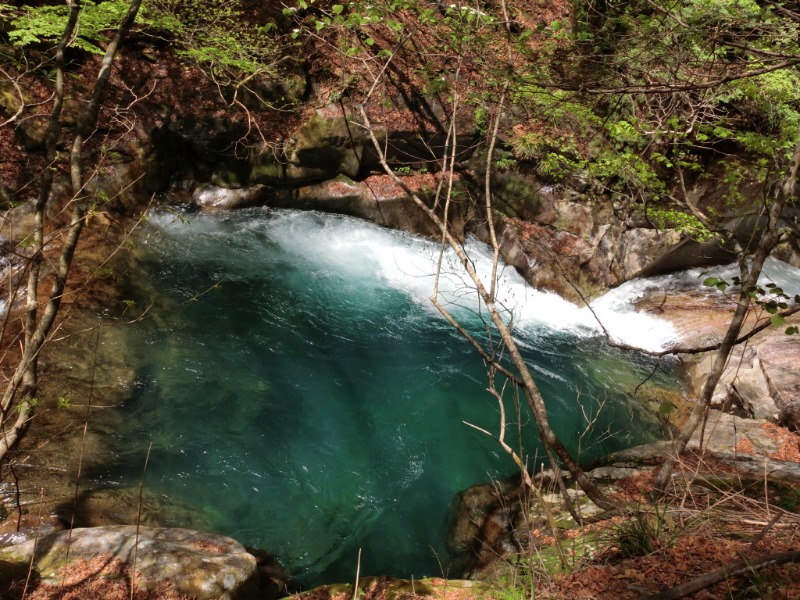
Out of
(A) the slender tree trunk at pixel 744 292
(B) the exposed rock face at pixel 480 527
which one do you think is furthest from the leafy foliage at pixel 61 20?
(A) the slender tree trunk at pixel 744 292

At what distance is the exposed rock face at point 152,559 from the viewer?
3.18 m

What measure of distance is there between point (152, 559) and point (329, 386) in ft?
11.2

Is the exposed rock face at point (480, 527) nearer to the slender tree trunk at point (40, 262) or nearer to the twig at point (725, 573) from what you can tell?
the twig at point (725, 573)

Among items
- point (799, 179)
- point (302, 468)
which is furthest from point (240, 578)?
point (799, 179)

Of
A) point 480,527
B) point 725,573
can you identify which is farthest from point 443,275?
point 725,573

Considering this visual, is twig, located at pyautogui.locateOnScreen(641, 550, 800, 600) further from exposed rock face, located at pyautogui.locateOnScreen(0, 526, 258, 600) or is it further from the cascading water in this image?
the cascading water

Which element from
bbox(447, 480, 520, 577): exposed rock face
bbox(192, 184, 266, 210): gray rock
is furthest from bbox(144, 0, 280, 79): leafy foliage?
bbox(447, 480, 520, 577): exposed rock face

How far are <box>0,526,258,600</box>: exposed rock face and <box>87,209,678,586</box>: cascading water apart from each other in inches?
37.6

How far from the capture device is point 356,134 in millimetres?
10383

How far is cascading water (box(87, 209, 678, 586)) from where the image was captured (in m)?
4.89

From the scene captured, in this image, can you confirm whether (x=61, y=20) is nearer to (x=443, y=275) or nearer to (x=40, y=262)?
(x=40, y=262)

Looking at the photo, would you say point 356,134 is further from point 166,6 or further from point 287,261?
point 166,6

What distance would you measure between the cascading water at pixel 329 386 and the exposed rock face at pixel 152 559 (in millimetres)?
955

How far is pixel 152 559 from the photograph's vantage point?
3.35m
